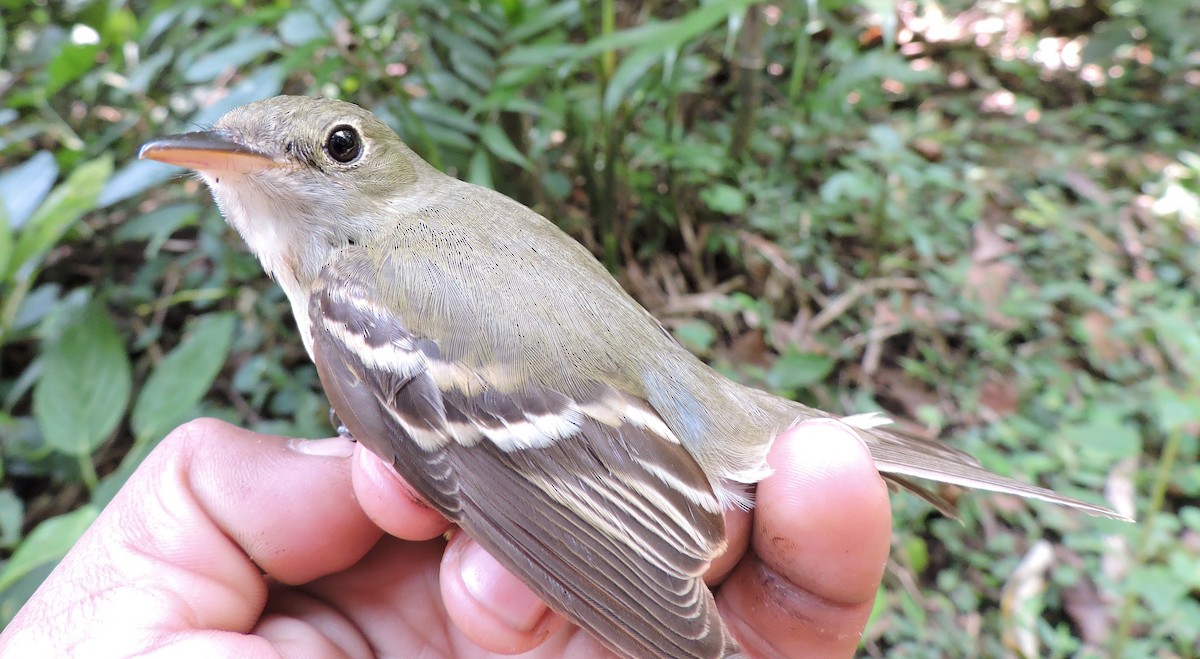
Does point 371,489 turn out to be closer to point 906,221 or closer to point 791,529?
point 791,529

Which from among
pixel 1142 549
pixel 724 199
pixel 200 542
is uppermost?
pixel 200 542

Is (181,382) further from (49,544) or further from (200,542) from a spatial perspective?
(200,542)

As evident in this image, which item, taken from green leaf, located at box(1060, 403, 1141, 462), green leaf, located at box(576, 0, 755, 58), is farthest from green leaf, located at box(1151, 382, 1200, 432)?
green leaf, located at box(576, 0, 755, 58)

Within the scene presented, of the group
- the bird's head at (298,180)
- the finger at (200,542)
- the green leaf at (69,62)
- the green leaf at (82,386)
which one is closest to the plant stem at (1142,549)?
the finger at (200,542)

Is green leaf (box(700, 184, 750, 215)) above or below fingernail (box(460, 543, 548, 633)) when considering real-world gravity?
below

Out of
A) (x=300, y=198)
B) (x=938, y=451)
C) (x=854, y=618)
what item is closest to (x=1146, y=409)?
(x=938, y=451)

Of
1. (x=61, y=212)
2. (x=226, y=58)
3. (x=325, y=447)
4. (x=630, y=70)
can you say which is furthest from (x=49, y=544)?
(x=630, y=70)

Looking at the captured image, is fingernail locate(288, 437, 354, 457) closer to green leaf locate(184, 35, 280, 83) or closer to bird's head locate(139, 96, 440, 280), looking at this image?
bird's head locate(139, 96, 440, 280)
